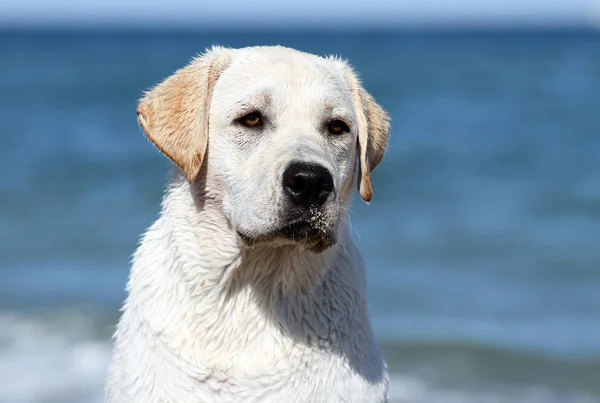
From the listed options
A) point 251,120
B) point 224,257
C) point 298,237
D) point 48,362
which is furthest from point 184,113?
point 48,362

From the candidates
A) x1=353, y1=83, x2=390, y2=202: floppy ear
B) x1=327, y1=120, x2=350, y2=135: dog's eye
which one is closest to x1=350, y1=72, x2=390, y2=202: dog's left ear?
x1=353, y1=83, x2=390, y2=202: floppy ear

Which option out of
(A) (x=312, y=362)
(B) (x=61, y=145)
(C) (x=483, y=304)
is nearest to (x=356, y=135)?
(A) (x=312, y=362)

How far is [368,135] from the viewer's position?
506 centimetres

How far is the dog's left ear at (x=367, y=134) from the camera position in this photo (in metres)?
5.02

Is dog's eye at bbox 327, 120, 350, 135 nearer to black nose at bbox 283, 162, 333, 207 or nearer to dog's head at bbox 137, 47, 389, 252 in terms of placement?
dog's head at bbox 137, 47, 389, 252

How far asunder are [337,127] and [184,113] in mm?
710

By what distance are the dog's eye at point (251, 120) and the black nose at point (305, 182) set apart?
17.5 inches

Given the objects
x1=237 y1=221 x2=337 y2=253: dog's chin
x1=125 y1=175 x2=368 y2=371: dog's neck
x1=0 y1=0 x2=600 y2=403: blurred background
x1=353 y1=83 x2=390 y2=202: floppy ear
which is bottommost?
x1=0 y1=0 x2=600 y2=403: blurred background

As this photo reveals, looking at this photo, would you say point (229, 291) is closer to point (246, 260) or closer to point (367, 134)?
point (246, 260)

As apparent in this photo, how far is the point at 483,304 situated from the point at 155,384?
641cm

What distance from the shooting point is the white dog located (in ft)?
14.9

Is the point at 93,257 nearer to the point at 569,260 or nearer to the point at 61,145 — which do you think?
the point at 569,260

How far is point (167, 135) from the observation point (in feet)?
15.6

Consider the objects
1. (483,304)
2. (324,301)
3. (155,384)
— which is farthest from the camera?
(483,304)
